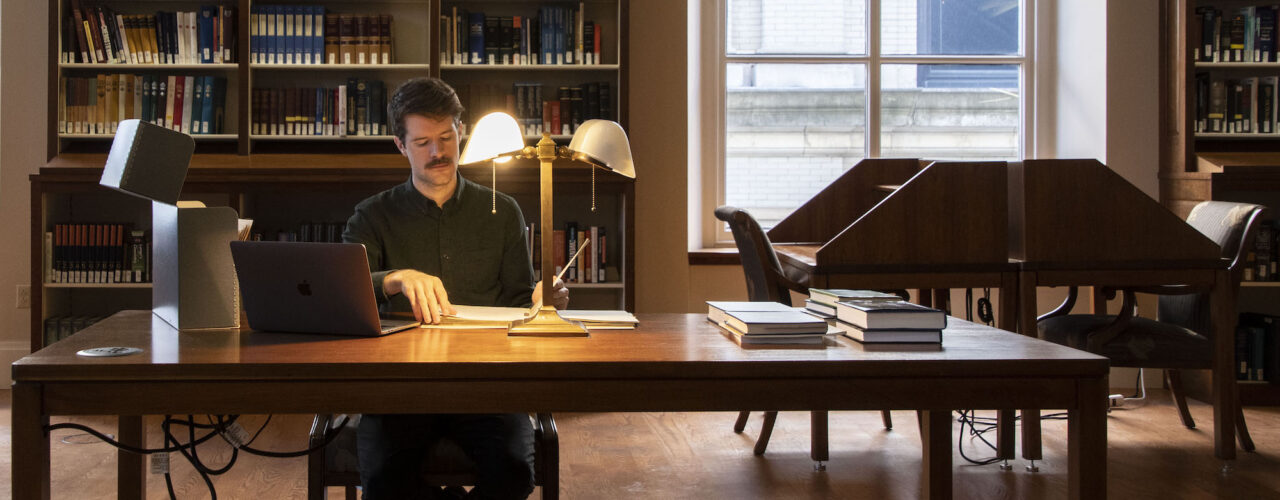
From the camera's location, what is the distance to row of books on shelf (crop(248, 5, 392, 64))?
4000mm

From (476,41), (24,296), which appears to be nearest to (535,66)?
(476,41)

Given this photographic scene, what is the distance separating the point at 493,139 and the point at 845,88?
3262 mm

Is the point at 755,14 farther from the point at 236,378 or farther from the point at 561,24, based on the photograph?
the point at 236,378

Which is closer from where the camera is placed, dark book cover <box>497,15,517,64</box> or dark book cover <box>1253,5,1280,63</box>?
dark book cover <box>497,15,517,64</box>

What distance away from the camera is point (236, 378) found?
4.63 feet

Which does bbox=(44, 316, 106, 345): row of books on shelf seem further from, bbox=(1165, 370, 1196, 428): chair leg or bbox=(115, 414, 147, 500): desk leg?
bbox=(1165, 370, 1196, 428): chair leg

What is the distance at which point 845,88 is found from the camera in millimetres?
4738

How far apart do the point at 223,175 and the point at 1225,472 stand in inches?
137

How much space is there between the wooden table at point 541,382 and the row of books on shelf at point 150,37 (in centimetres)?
272

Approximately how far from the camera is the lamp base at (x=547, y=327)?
5.69 ft

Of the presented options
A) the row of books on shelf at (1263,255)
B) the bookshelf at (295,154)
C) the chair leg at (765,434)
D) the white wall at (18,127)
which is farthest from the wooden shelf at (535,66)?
the row of books on shelf at (1263,255)

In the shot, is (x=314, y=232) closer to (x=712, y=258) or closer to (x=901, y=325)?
(x=712, y=258)

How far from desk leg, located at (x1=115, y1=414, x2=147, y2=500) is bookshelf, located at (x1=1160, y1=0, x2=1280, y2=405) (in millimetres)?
3856

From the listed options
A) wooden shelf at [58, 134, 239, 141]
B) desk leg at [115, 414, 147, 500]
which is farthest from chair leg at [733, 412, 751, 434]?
wooden shelf at [58, 134, 239, 141]
